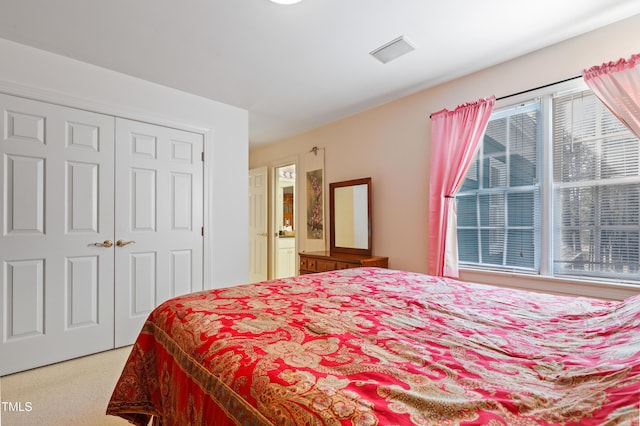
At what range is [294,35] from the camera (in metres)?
2.35

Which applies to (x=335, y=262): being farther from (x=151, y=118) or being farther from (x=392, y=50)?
(x=151, y=118)

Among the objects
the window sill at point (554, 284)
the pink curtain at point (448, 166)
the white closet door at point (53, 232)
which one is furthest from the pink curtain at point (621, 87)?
the white closet door at point (53, 232)

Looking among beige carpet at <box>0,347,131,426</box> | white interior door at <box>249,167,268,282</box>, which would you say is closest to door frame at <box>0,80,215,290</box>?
beige carpet at <box>0,347,131,426</box>

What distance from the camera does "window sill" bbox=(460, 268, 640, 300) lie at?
213 centimetres

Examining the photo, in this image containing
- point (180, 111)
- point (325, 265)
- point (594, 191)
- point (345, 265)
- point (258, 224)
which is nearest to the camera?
point (594, 191)

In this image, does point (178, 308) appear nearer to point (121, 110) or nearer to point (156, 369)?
point (156, 369)

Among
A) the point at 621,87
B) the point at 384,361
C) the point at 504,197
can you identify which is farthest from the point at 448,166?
the point at 384,361

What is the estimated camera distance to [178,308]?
53.3 inches

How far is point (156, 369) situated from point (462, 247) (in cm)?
279

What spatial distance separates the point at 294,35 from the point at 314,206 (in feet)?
8.63

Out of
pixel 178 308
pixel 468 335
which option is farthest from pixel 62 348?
pixel 468 335

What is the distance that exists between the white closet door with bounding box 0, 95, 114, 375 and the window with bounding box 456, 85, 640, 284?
350 centimetres

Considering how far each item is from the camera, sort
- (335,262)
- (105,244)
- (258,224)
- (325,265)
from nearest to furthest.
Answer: (105,244) < (335,262) < (325,265) < (258,224)

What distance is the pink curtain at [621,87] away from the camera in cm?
200
